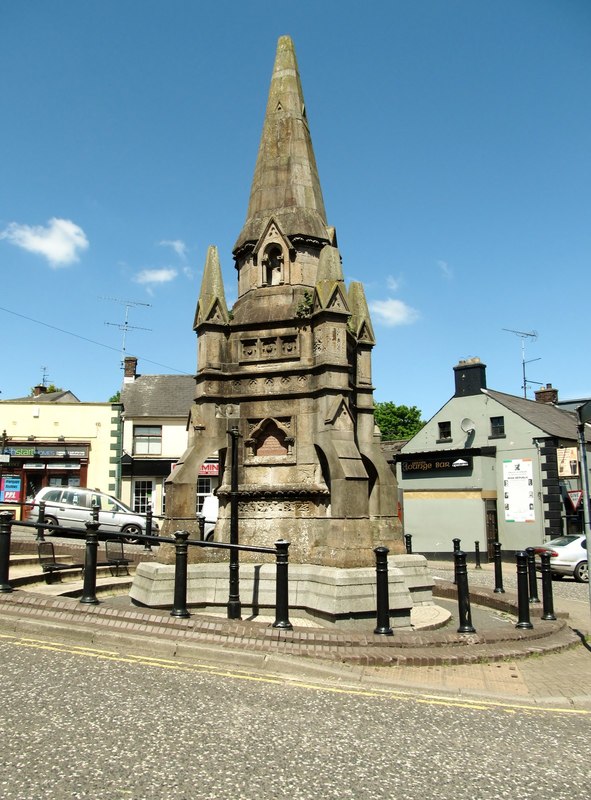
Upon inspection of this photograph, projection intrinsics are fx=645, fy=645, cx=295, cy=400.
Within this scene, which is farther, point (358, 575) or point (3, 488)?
point (3, 488)

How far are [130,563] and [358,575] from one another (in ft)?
27.5

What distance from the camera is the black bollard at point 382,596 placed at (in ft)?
→ 26.0

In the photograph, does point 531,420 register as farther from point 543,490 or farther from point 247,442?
point 247,442

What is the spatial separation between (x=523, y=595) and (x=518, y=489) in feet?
72.6

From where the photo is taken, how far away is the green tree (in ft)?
207

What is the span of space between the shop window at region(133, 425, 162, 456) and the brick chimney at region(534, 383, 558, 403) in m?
22.3

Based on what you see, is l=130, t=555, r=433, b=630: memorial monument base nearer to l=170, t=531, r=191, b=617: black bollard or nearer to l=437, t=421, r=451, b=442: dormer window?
l=170, t=531, r=191, b=617: black bollard

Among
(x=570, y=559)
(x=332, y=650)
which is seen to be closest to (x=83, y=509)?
(x=570, y=559)

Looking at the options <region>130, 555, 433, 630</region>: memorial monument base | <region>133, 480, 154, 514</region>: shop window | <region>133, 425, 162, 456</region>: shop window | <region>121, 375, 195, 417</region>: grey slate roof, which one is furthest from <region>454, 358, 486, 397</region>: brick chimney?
<region>130, 555, 433, 630</region>: memorial monument base

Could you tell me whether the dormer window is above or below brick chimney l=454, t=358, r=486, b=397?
below

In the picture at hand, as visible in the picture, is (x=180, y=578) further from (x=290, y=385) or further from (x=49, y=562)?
(x=49, y=562)

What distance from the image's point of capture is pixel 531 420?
3066cm

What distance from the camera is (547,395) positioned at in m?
38.0

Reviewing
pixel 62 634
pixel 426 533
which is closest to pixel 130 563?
pixel 62 634
